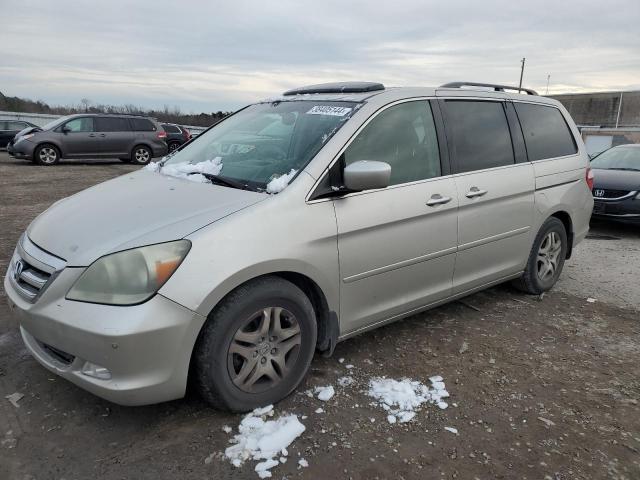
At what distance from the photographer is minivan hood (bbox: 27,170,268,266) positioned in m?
2.56

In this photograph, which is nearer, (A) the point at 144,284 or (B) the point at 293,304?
(A) the point at 144,284

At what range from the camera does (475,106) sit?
13.4 feet

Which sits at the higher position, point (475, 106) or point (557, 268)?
point (475, 106)

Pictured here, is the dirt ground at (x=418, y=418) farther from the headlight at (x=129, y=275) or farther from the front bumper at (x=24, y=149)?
the front bumper at (x=24, y=149)

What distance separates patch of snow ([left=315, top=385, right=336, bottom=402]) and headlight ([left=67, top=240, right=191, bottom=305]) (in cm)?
116

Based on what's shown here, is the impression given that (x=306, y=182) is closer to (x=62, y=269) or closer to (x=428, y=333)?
(x=62, y=269)

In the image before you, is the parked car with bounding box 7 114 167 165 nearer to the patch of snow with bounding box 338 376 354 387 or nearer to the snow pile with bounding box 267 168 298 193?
the snow pile with bounding box 267 168 298 193

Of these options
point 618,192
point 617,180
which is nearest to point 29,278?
point 618,192

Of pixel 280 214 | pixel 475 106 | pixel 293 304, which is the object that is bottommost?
pixel 293 304

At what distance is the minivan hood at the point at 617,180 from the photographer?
7621 millimetres

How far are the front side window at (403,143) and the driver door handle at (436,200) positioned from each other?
147 mm

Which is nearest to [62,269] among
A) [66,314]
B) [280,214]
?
[66,314]

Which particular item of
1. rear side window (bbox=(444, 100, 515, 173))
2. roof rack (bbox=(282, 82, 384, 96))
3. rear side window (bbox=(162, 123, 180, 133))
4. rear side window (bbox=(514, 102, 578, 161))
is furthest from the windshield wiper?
rear side window (bbox=(162, 123, 180, 133))

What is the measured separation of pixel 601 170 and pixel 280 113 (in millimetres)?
6618
